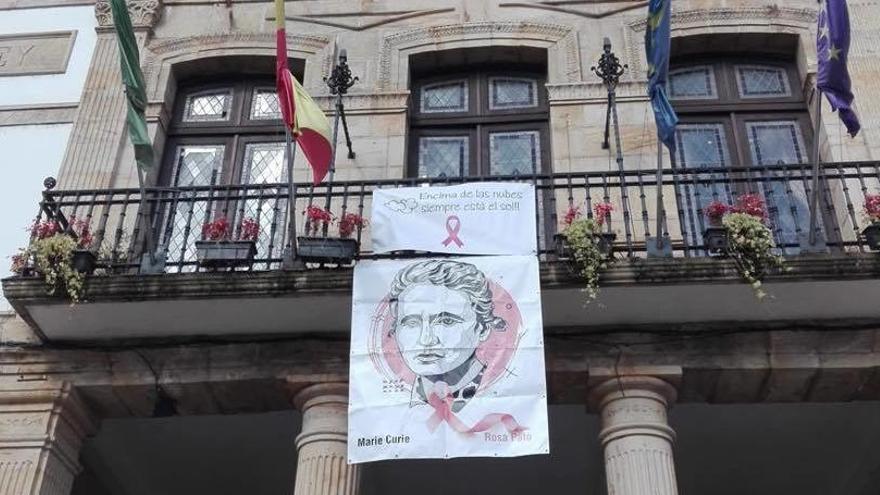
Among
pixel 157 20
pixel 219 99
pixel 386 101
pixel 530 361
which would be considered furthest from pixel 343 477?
pixel 157 20

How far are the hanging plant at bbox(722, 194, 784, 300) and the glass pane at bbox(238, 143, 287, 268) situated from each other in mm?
4271

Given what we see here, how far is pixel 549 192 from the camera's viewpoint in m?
10.1

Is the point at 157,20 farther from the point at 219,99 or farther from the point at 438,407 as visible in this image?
the point at 438,407

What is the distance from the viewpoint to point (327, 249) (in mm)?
8422

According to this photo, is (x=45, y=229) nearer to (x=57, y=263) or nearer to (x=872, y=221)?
(x=57, y=263)

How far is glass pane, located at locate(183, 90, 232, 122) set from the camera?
37.6 ft

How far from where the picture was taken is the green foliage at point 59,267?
8398 mm

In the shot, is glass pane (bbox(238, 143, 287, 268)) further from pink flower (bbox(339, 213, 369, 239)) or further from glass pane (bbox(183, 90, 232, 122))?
pink flower (bbox(339, 213, 369, 239))

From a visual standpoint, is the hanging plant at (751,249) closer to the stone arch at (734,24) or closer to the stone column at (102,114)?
the stone arch at (734,24)

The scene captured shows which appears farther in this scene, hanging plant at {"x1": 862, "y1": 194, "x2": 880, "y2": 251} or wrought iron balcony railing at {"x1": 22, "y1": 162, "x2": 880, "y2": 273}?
wrought iron balcony railing at {"x1": 22, "y1": 162, "x2": 880, "y2": 273}

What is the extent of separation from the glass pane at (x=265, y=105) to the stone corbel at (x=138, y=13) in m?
1.46

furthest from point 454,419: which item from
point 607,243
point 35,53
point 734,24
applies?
point 35,53

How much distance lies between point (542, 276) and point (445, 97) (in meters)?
3.79

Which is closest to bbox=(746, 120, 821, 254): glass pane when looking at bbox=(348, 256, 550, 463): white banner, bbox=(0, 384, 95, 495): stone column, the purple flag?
the purple flag
